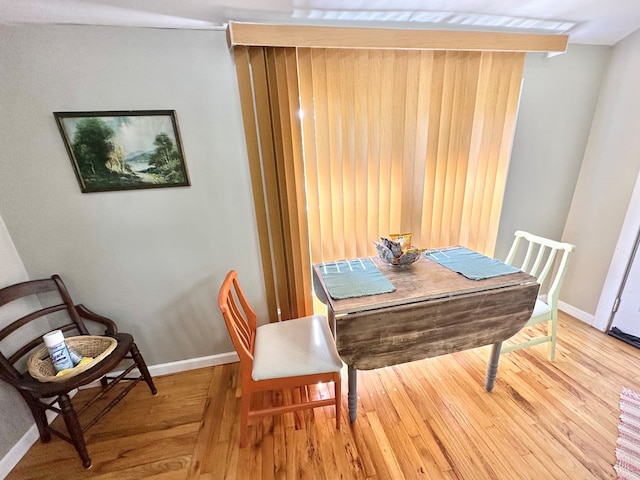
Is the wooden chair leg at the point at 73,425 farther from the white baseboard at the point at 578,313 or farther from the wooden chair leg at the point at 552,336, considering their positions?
the white baseboard at the point at 578,313

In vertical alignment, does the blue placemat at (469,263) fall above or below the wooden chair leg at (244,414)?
above

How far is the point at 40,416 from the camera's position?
129 centimetres

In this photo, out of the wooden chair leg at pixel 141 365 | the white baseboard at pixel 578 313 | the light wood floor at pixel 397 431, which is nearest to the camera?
the light wood floor at pixel 397 431

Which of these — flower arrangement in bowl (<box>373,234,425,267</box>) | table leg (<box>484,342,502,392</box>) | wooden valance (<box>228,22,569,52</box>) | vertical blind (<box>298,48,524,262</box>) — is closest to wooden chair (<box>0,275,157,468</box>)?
vertical blind (<box>298,48,524,262</box>)

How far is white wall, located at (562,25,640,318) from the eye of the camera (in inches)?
65.2

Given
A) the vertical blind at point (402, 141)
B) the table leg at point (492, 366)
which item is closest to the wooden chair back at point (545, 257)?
the vertical blind at point (402, 141)

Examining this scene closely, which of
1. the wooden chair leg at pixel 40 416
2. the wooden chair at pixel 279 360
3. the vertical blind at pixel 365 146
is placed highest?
the vertical blind at pixel 365 146

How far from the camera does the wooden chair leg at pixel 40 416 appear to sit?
48.5 inches

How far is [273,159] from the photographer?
4.77 ft

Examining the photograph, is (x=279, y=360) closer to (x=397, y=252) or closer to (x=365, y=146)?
(x=397, y=252)

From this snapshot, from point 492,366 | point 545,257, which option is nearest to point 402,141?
point 492,366

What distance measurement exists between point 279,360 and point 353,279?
0.55 m

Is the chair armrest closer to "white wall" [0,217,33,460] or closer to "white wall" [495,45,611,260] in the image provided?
"white wall" [0,217,33,460]

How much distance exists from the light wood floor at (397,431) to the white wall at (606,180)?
23.7 inches
